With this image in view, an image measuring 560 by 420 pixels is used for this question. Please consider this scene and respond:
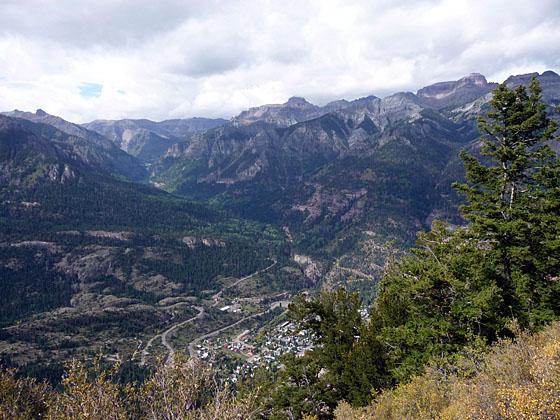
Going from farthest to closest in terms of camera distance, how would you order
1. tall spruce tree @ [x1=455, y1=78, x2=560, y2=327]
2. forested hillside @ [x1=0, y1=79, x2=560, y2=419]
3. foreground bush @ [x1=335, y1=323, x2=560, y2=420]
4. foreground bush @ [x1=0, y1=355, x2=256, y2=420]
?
1. tall spruce tree @ [x1=455, y1=78, x2=560, y2=327]
2. forested hillside @ [x1=0, y1=79, x2=560, y2=419]
3. foreground bush @ [x1=0, y1=355, x2=256, y2=420]
4. foreground bush @ [x1=335, y1=323, x2=560, y2=420]

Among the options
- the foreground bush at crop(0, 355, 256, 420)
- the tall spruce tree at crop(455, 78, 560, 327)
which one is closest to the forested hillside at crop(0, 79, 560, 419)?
the tall spruce tree at crop(455, 78, 560, 327)

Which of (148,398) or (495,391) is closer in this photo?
(495,391)

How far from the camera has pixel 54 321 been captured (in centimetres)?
18975

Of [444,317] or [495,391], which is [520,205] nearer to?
[444,317]

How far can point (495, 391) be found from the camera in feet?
62.7

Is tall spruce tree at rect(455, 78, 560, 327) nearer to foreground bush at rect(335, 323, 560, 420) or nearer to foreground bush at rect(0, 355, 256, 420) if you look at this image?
foreground bush at rect(335, 323, 560, 420)

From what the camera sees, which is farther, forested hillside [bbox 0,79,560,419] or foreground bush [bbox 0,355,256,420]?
forested hillside [bbox 0,79,560,419]

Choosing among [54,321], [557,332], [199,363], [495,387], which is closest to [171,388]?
[199,363]

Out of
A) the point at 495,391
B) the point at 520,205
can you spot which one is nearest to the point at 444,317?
the point at 520,205

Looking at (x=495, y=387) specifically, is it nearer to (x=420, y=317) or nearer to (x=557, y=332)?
(x=557, y=332)

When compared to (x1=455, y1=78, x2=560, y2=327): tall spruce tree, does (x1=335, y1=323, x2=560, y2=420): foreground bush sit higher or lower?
lower

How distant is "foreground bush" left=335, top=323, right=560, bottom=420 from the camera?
15.9 metres

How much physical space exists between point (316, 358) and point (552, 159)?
3407 cm

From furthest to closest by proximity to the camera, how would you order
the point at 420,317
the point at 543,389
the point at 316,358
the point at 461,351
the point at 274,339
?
1. the point at 274,339
2. the point at 316,358
3. the point at 420,317
4. the point at 461,351
5. the point at 543,389
